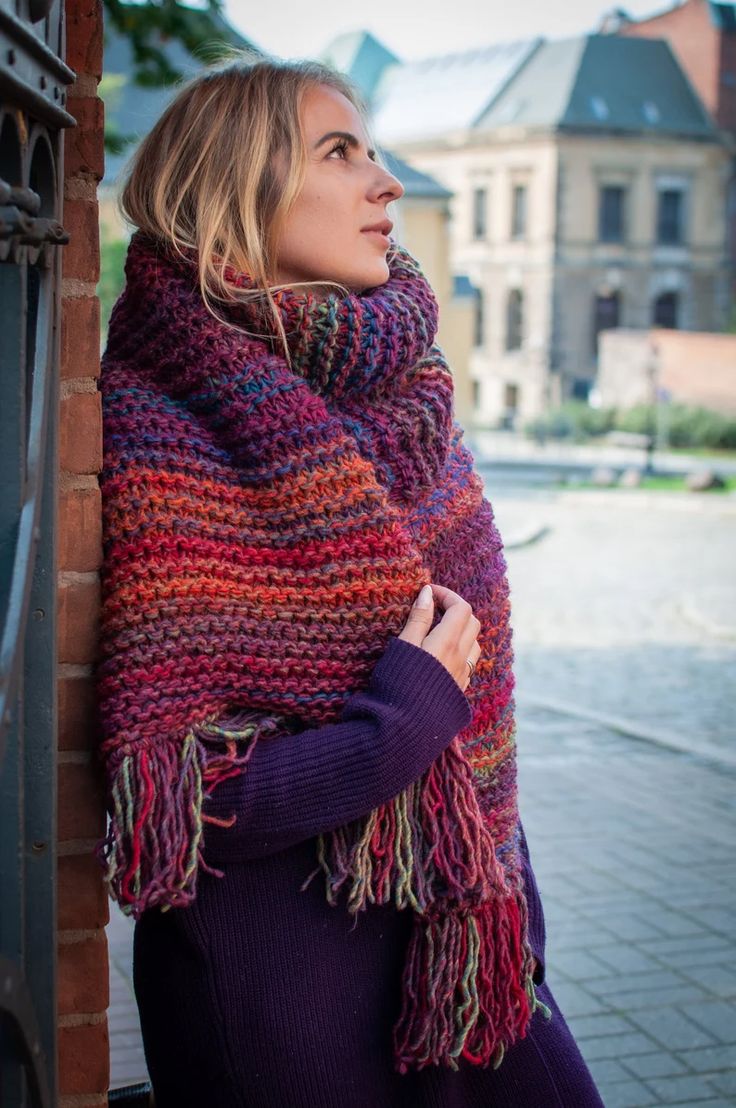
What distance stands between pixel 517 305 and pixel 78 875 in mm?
48691

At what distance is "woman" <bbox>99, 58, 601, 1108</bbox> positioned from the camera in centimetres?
169

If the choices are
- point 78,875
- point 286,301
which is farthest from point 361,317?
point 78,875

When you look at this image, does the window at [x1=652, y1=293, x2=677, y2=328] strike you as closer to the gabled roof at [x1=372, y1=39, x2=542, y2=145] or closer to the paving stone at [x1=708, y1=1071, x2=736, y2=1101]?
the gabled roof at [x1=372, y1=39, x2=542, y2=145]

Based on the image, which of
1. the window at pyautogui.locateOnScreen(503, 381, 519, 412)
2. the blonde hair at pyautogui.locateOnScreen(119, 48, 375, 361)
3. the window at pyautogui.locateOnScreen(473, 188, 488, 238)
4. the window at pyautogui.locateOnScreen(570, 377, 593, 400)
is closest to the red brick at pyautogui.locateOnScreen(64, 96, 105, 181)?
the blonde hair at pyautogui.locateOnScreen(119, 48, 375, 361)

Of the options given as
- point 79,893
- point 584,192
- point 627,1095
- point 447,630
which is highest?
point 584,192

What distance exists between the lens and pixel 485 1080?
196 centimetres

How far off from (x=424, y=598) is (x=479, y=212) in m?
49.4

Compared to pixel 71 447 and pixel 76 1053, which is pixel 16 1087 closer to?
pixel 76 1053

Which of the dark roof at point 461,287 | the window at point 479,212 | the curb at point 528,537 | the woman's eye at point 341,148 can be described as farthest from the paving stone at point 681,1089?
the window at point 479,212

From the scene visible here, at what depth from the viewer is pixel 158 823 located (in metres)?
1.63

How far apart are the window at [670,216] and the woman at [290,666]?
164 feet

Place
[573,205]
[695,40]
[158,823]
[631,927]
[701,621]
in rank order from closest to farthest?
[158,823], [631,927], [701,621], [573,205], [695,40]

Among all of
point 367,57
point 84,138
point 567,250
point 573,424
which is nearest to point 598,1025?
point 84,138

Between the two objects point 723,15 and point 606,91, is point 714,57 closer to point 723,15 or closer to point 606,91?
point 723,15
